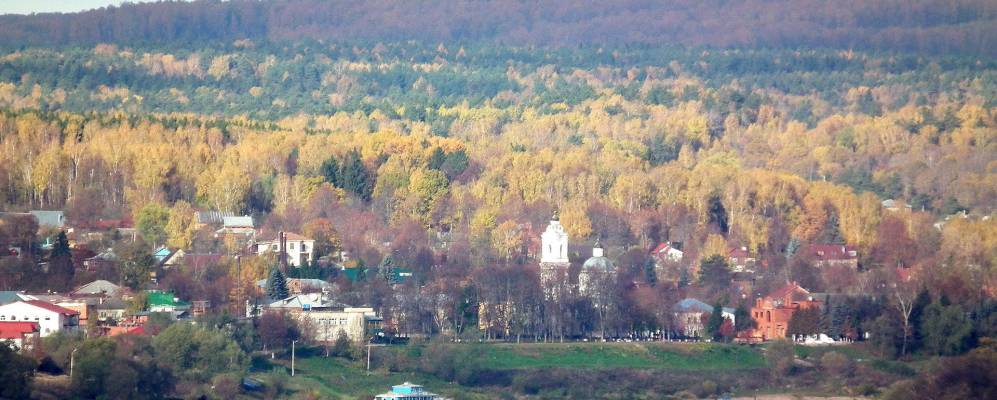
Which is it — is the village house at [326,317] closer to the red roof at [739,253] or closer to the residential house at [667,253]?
the residential house at [667,253]

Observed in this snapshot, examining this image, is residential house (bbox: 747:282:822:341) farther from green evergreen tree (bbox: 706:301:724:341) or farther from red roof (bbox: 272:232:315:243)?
red roof (bbox: 272:232:315:243)

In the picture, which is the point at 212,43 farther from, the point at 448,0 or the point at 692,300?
the point at 692,300

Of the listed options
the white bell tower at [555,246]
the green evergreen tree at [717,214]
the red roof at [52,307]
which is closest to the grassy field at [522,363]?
the red roof at [52,307]

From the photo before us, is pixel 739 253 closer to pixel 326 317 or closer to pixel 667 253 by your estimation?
pixel 667 253

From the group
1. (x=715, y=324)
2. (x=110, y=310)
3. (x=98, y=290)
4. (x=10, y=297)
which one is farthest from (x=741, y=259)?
(x=10, y=297)

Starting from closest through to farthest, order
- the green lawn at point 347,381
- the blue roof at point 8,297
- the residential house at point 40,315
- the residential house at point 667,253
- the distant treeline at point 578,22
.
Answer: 1. the green lawn at point 347,381
2. the residential house at point 40,315
3. the blue roof at point 8,297
4. the residential house at point 667,253
5. the distant treeline at point 578,22
